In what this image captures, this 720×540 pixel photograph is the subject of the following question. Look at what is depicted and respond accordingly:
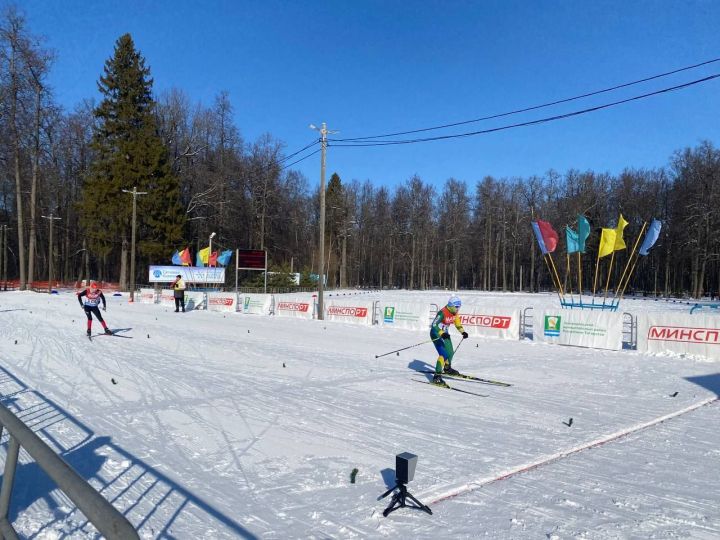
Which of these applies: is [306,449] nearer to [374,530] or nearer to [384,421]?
[384,421]

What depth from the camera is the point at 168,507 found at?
4277 mm

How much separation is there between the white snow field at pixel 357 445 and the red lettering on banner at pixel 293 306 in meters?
13.5

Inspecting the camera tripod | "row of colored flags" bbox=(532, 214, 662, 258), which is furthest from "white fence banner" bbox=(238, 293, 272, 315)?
the camera tripod

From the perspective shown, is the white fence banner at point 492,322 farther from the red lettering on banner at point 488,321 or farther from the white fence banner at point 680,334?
the white fence banner at point 680,334

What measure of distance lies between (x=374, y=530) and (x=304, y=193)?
81597mm

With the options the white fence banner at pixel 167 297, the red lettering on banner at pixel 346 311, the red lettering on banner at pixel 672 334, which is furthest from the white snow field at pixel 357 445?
the white fence banner at pixel 167 297

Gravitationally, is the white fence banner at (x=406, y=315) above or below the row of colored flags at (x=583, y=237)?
below

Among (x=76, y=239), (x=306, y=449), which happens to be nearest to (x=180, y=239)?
(x=76, y=239)

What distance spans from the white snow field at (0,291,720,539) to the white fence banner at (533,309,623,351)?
3.06 metres

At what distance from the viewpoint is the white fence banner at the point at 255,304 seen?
Result: 93.7 ft

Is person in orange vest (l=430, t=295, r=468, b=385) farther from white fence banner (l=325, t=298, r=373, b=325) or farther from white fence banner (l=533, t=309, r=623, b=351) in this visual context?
white fence banner (l=325, t=298, r=373, b=325)

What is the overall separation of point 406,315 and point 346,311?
3.87 m

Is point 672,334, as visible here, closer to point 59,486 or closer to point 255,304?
point 59,486

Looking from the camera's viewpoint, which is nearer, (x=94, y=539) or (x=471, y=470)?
(x=94, y=539)
